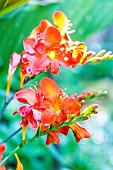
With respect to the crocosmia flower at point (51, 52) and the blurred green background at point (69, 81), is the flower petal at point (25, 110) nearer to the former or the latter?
the crocosmia flower at point (51, 52)

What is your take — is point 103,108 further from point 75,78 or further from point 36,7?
point 36,7

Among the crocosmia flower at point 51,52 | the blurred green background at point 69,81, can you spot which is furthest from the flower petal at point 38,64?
the blurred green background at point 69,81

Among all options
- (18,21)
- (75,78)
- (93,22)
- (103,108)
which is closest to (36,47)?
(18,21)

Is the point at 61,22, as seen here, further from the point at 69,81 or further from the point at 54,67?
the point at 69,81

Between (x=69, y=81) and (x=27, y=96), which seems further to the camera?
(x=69, y=81)

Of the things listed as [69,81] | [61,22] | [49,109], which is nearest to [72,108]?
[49,109]

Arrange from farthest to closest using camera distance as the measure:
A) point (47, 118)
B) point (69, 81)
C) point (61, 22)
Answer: point (69, 81), point (61, 22), point (47, 118)
